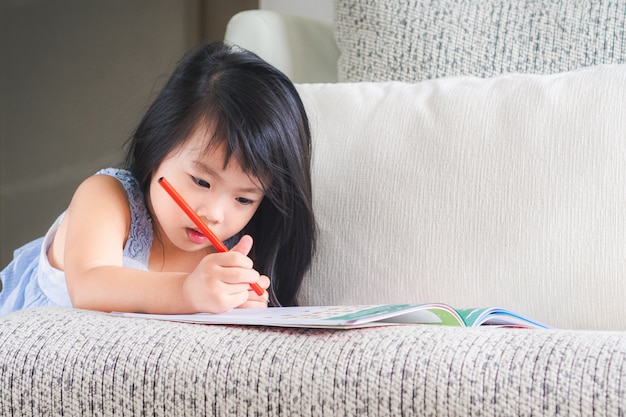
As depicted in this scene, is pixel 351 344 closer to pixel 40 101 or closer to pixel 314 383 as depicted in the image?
pixel 314 383

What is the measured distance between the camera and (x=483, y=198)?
104 centimetres

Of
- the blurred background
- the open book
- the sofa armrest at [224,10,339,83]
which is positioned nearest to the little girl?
the open book

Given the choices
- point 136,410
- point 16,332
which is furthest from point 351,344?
point 16,332

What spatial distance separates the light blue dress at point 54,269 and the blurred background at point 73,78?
0.72 m

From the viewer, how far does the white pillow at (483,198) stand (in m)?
0.98

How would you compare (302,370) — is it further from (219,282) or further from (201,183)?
(201,183)

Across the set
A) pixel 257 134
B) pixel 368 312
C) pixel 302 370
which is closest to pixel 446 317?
pixel 368 312

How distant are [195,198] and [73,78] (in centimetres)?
110

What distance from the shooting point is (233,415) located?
62 cm

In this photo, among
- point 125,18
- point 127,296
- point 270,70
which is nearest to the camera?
point 127,296

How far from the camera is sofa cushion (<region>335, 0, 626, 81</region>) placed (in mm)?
1271

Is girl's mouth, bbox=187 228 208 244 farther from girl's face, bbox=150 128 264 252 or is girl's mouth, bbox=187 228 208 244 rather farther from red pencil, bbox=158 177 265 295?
red pencil, bbox=158 177 265 295

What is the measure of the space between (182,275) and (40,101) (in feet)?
4.14

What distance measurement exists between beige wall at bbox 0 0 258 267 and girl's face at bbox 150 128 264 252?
948mm
